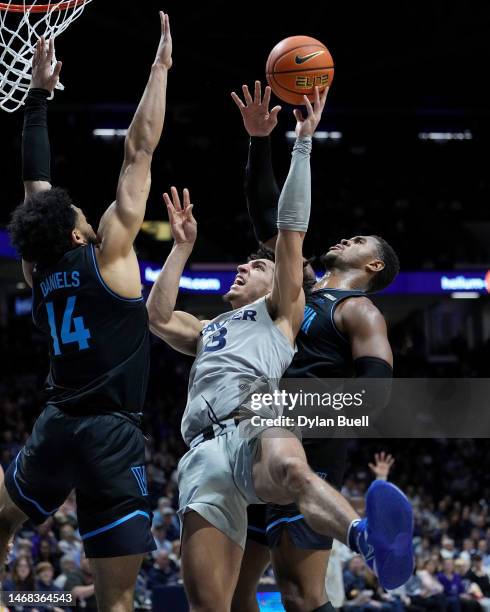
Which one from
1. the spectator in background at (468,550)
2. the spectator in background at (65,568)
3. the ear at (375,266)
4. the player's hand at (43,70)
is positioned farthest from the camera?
the spectator in background at (468,550)

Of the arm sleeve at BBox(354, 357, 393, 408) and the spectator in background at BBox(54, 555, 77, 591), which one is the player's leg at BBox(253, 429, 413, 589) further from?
the spectator in background at BBox(54, 555, 77, 591)

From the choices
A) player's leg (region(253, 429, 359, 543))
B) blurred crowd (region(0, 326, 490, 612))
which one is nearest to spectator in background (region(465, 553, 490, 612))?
blurred crowd (region(0, 326, 490, 612))

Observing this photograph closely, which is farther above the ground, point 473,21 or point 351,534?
point 473,21

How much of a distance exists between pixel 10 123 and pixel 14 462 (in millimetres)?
15980

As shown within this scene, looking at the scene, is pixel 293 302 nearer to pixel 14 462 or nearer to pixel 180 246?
pixel 180 246

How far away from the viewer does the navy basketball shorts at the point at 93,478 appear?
12.6 ft

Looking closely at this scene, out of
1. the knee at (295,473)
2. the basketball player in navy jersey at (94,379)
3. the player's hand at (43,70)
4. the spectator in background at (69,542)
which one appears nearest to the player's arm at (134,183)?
the basketball player in navy jersey at (94,379)

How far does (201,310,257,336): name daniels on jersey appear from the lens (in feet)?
14.3

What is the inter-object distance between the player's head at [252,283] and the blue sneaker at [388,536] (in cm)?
164

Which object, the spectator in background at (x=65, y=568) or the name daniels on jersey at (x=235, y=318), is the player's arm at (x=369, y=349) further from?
the spectator in background at (x=65, y=568)

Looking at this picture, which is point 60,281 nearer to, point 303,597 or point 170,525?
point 303,597

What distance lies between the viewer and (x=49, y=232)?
13.4 feet

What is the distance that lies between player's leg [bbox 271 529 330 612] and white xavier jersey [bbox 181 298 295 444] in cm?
66

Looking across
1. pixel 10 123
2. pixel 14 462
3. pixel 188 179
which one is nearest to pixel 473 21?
pixel 188 179
